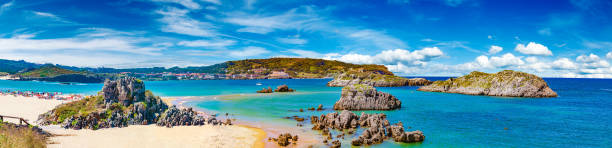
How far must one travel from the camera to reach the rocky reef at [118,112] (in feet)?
100

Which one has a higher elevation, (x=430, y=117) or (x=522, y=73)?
(x=522, y=73)

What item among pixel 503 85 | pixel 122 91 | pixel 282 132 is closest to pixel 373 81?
pixel 503 85

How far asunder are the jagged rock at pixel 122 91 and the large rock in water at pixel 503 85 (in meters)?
82.8

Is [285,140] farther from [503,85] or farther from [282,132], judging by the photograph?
[503,85]

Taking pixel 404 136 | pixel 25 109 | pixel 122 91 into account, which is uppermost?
pixel 122 91

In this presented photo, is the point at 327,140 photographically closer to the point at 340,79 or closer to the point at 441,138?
the point at 441,138

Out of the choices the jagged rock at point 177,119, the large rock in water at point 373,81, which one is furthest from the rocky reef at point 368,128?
the large rock in water at point 373,81

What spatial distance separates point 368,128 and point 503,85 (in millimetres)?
71804

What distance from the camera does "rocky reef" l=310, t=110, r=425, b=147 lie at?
25172 millimetres

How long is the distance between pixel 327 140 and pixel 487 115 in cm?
2904

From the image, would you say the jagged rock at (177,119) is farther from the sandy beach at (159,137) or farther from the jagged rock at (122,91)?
the jagged rock at (122,91)

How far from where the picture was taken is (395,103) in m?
50.9

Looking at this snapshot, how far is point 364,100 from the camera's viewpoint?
49.4m

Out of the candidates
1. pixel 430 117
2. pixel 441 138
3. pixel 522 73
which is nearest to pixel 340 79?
pixel 522 73
